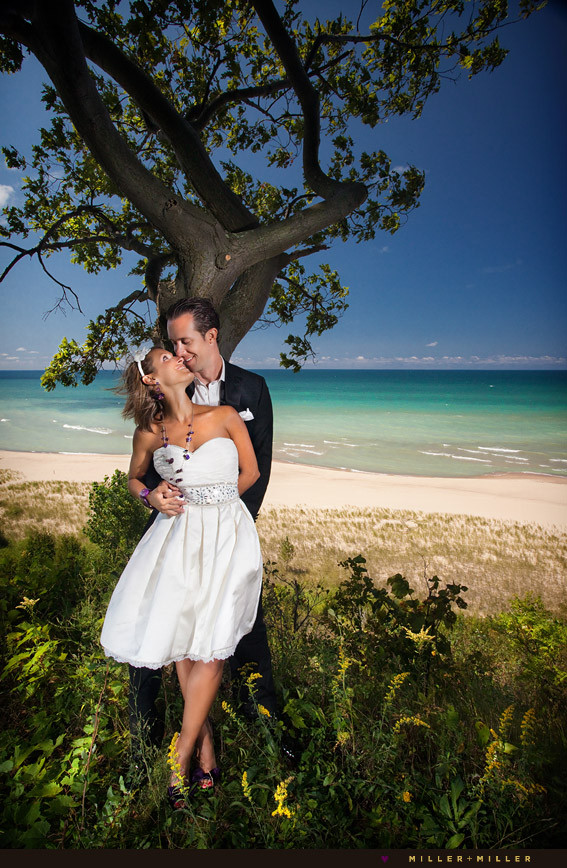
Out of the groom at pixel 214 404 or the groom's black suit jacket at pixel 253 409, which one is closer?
the groom at pixel 214 404

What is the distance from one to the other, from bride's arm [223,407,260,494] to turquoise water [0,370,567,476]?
678 mm

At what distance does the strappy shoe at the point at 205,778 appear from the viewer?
6.77 feet

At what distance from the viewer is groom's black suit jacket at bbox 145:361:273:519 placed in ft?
7.85

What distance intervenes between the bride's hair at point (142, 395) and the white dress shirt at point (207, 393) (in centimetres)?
33

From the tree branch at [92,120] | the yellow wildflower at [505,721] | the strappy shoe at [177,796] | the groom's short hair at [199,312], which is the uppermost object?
the tree branch at [92,120]

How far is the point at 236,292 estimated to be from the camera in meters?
3.31

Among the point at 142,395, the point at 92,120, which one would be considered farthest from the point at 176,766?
the point at 92,120

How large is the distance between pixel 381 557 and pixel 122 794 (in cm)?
477

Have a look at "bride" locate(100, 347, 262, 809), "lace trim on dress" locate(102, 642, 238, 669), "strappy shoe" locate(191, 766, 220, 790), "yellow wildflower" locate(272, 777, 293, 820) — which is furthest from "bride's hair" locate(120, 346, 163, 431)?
"strappy shoe" locate(191, 766, 220, 790)

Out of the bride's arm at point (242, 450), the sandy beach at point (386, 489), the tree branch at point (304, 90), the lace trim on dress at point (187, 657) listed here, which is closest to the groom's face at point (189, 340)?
the bride's arm at point (242, 450)

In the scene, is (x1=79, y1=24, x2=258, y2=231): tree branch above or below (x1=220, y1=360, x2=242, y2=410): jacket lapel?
above

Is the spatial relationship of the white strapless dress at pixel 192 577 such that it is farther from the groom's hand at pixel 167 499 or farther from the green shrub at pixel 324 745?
the green shrub at pixel 324 745

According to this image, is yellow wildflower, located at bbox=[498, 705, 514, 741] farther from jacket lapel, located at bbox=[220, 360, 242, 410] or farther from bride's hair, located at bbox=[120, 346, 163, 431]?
bride's hair, located at bbox=[120, 346, 163, 431]

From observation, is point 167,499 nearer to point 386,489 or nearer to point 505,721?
point 505,721
